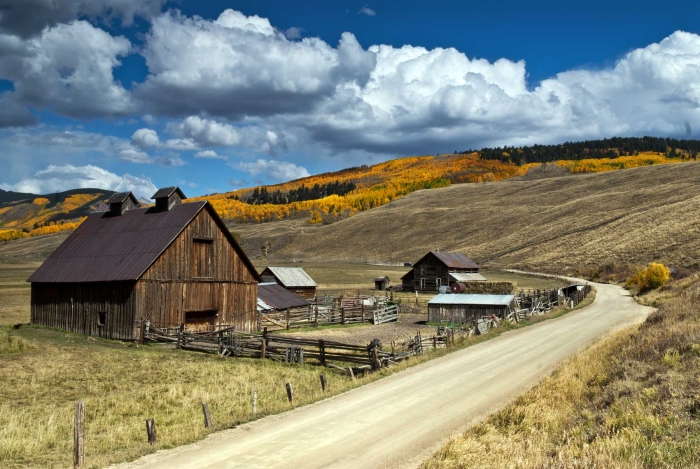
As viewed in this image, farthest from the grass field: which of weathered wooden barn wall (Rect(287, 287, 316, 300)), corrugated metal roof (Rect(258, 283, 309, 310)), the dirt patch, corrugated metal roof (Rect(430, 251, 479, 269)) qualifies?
corrugated metal roof (Rect(430, 251, 479, 269))

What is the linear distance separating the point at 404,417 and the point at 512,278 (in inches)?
2828

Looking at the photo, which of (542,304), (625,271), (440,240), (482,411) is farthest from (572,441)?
(440,240)

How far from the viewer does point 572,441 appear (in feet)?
36.7

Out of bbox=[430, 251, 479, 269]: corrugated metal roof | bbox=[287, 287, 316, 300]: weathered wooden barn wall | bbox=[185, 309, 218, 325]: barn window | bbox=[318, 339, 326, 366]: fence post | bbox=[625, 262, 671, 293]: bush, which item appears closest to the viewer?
bbox=[318, 339, 326, 366]: fence post

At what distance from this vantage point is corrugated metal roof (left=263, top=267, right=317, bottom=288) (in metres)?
52.2

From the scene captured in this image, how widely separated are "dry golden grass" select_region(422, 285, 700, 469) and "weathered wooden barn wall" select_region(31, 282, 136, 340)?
23348mm

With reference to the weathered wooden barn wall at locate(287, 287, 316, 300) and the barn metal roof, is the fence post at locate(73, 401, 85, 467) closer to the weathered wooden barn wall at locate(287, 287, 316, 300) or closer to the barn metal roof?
the barn metal roof

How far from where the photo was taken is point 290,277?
53.5 meters

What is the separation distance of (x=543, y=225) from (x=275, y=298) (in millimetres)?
89367

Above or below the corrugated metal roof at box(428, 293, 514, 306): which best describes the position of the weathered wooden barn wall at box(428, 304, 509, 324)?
below

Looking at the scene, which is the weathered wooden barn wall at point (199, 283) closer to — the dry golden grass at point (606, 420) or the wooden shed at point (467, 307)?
the wooden shed at point (467, 307)

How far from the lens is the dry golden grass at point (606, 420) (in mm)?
9742

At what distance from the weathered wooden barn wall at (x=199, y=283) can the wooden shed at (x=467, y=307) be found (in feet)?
45.8

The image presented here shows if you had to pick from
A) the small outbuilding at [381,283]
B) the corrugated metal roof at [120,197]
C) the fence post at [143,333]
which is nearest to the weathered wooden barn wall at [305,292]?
the corrugated metal roof at [120,197]
